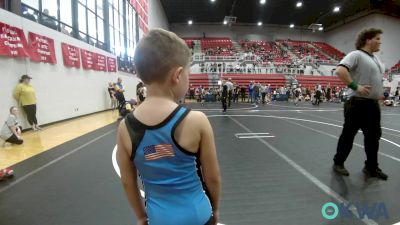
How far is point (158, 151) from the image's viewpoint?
3.11 feet

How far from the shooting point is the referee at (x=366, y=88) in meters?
3.19

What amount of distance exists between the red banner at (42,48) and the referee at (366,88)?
7.94 meters

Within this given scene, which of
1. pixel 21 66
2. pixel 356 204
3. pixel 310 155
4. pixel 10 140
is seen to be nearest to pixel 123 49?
pixel 21 66

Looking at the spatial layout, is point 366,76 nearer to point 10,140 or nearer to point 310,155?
point 310,155

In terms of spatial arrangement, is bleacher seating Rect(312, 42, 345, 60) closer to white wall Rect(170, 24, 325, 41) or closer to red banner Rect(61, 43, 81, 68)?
white wall Rect(170, 24, 325, 41)

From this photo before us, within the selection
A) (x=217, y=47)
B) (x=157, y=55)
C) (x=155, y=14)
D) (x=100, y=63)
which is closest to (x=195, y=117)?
(x=157, y=55)

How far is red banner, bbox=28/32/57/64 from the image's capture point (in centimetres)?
785

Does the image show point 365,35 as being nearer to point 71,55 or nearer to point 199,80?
point 71,55

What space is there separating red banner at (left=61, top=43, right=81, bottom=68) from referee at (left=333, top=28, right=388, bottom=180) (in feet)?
30.4

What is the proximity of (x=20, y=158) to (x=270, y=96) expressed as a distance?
69.0 ft

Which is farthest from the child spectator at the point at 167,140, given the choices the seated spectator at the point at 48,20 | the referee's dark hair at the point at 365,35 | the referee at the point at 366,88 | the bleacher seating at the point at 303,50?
the bleacher seating at the point at 303,50

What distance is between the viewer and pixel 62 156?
4633mm

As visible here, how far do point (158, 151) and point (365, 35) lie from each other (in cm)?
330

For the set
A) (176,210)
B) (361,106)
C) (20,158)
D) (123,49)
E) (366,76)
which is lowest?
(20,158)
